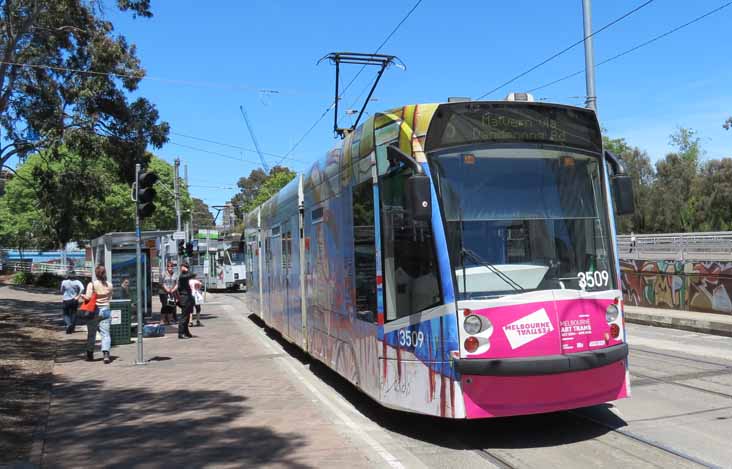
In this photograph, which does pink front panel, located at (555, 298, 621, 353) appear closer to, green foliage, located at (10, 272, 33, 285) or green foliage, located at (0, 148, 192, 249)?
green foliage, located at (0, 148, 192, 249)

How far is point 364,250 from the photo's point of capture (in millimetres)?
7020

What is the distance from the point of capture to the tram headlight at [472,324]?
5.60 m

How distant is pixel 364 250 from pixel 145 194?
250 inches

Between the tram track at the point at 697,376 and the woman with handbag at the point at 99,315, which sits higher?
the woman with handbag at the point at 99,315

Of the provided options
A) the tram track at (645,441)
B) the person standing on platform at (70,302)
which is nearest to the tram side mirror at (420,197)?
the tram track at (645,441)

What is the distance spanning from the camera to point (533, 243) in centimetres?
598

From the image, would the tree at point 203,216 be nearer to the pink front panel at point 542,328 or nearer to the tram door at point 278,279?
the tram door at point 278,279

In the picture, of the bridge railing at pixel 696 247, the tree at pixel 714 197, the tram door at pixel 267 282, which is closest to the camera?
the tram door at pixel 267 282

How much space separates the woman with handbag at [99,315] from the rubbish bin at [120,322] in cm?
226

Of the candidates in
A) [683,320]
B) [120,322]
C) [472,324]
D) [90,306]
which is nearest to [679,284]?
[683,320]

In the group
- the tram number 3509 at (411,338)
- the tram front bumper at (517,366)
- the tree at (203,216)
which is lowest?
the tram front bumper at (517,366)

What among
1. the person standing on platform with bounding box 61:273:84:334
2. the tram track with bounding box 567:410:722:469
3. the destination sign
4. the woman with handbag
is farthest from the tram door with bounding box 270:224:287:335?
the tram track with bounding box 567:410:722:469

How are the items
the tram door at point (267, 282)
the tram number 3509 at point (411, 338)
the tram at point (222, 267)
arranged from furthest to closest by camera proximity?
the tram at point (222, 267) → the tram door at point (267, 282) → the tram number 3509 at point (411, 338)

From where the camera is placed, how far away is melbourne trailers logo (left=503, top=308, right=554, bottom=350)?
561 centimetres
